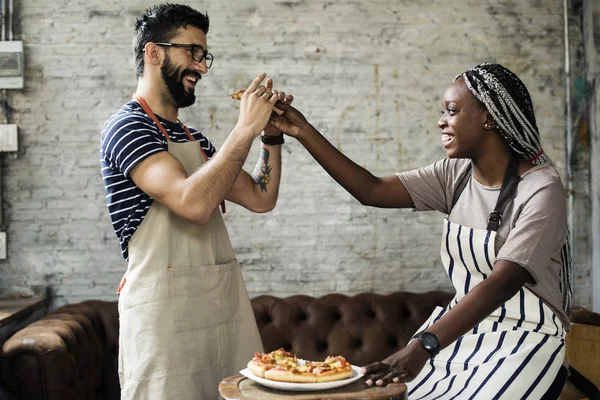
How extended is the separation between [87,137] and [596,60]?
10.1 ft

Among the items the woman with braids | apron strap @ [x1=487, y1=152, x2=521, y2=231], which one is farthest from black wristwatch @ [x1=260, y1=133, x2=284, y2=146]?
apron strap @ [x1=487, y1=152, x2=521, y2=231]

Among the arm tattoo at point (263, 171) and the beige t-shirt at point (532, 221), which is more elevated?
the arm tattoo at point (263, 171)

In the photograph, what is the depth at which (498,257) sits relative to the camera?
6.99ft

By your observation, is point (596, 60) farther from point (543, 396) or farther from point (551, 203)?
point (543, 396)

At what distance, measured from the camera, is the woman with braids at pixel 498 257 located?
2084mm

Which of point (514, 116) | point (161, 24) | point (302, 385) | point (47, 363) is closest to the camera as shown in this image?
point (302, 385)

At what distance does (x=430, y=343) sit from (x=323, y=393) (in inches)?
14.3

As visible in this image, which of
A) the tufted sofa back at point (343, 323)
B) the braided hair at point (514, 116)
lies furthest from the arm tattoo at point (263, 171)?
the tufted sofa back at point (343, 323)

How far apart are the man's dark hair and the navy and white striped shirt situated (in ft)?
1.06

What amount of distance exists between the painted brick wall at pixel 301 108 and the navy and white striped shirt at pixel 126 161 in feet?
5.73

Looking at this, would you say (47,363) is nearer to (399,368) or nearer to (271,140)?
(271,140)

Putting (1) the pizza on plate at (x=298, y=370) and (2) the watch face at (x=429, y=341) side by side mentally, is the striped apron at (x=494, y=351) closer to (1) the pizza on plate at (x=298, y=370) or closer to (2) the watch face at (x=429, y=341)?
(2) the watch face at (x=429, y=341)

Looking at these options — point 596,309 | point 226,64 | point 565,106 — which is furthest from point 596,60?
point 226,64

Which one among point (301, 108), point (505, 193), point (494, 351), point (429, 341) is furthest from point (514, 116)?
point (301, 108)
